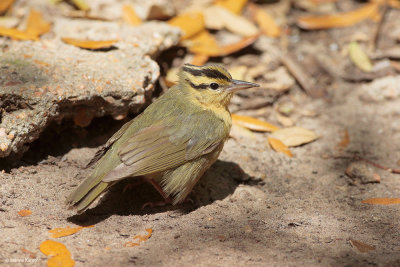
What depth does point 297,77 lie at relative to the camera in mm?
6395

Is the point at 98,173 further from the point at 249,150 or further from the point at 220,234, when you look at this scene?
the point at 249,150

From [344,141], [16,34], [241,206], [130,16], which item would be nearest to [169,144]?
[241,206]

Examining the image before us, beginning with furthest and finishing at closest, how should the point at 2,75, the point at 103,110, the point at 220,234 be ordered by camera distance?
1. the point at 103,110
2. the point at 2,75
3. the point at 220,234

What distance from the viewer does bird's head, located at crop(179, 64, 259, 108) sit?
4.51 meters

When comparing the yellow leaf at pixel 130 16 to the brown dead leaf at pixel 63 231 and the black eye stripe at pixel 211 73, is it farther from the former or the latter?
the brown dead leaf at pixel 63 231

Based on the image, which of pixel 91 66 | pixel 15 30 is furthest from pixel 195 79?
pixel 15 30

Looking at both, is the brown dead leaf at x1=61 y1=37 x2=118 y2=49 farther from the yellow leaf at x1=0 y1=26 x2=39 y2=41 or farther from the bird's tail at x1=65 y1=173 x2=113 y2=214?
the bird's tail at x1=65 y1=173 x2=113 y2=214

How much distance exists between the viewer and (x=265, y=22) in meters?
7.07

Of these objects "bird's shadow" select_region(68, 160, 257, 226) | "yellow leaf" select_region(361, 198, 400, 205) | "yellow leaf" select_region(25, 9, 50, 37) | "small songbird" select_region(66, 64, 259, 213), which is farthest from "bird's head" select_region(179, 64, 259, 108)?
"yellow leaf" select_region(25, 9, 50, 37)

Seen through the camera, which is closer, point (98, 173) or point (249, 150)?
point (98, 173)

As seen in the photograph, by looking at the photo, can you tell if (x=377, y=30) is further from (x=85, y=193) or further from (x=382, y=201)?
(x=85, y=193)

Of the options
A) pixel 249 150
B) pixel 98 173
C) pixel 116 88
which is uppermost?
pixel 116 88

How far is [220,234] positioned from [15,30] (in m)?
3.59

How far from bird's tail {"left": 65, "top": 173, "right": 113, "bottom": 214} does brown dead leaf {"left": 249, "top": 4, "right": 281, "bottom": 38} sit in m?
4.00
